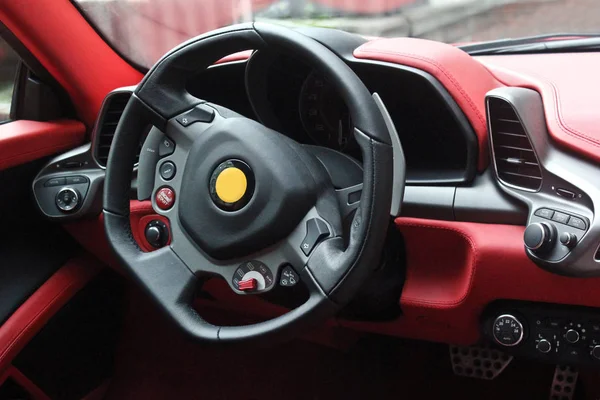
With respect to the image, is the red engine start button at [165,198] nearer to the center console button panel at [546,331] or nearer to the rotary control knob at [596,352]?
the center console button panel at [546,331]

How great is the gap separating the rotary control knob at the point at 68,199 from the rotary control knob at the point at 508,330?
0.98m

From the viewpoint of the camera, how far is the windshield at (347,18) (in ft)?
5.97

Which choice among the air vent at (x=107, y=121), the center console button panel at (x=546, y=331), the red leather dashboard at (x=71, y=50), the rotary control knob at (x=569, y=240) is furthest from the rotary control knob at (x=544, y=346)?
the red leather dashboard at (x=71, y=50)

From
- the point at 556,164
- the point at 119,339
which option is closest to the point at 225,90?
the point at 556,164

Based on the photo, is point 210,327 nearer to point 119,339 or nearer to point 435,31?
point 119,339

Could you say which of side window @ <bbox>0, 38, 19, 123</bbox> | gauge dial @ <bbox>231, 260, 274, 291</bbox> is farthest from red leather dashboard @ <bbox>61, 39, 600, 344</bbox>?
side window @ <bbox>0, 38, 19, 123</bbox>

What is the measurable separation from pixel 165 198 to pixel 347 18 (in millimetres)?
1358

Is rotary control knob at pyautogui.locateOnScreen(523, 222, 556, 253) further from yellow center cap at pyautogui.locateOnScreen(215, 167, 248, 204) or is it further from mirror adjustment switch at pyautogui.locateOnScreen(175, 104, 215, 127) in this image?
mirror adjustment switch at pyautogui.locateOnScreen(175, 104, 215, 127)

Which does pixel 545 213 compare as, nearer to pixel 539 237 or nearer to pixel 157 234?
pixel 539 237

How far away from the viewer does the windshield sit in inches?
71.6

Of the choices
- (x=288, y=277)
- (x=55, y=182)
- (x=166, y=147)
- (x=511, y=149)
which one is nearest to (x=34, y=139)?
(x=55, y=182)

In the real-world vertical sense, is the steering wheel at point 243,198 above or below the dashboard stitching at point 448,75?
below

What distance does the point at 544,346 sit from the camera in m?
1.27

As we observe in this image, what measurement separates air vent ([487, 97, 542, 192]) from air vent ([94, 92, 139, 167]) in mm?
833
